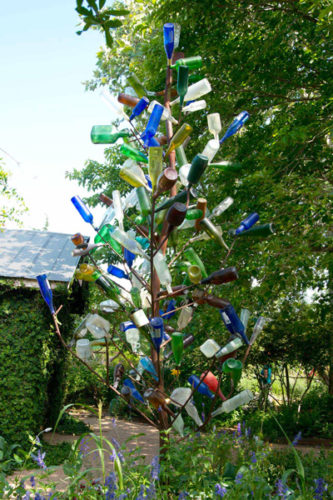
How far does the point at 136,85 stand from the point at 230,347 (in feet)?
4.43

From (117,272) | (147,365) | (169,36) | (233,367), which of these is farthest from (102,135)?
(233,367)

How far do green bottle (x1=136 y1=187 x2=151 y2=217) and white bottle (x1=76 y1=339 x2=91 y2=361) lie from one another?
25.2 inches

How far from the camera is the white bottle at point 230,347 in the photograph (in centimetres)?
176

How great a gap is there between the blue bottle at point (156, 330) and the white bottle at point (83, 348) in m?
0.32

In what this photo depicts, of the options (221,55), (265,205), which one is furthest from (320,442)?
(221,55)

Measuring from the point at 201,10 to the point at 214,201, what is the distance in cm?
245

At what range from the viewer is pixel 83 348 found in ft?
A: 6.25

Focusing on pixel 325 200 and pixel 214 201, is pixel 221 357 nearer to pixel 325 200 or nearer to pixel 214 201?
pixel 325 200

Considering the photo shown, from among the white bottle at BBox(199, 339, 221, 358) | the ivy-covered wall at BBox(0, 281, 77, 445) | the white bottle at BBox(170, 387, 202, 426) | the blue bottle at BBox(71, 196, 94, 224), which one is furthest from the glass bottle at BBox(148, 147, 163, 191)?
the ivy-covered wall at BBox(0, 281, 77, 445)

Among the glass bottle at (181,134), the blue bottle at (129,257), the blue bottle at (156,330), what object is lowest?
the blue bottle at (156,330)

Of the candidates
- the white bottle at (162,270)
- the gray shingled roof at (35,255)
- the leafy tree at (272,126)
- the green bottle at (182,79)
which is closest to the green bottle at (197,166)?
the white bottle at (162,270)

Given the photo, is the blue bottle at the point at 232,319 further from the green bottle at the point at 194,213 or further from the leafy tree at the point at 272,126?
the leafy tree at the point at 272,126

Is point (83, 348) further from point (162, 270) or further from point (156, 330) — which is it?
point (162, 270)

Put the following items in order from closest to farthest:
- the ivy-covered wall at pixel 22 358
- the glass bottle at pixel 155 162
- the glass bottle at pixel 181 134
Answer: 1. the glass bottle at pixel 155 162
2. the glass bottle at pixel 181 134
3. the ivy-covered wall at pixel 22 358
